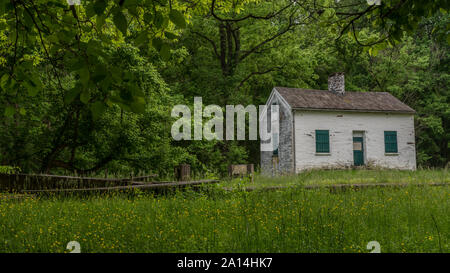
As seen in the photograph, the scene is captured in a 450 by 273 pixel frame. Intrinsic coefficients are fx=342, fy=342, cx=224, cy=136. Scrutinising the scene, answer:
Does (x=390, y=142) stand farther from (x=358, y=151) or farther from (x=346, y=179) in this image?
(x=346, y=179)

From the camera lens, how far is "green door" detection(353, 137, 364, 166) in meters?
20.8

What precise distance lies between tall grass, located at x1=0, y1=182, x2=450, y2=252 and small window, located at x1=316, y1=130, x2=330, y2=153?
1224 centimetres

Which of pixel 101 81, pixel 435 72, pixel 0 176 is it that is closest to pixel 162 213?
pixel 101 81

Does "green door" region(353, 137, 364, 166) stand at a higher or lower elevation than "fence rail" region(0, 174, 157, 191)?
higher

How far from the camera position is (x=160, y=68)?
19375 mm

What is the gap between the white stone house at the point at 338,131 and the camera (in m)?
20.0

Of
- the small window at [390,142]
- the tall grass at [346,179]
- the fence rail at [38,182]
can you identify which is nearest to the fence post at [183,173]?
the tall grass at [346,179]

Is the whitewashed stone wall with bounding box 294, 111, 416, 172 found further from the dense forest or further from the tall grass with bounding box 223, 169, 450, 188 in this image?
the dense forest

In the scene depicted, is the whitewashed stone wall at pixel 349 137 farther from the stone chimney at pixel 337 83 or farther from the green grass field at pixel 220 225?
the green grass field at pixel 220 225

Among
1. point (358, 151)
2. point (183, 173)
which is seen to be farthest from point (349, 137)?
point (183, 173)

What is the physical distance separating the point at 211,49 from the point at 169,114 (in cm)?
1082

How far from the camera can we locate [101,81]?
1.99 meters

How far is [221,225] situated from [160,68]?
15.3 metres

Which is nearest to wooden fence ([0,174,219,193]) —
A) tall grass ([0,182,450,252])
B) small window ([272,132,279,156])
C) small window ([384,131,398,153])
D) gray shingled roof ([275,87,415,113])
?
tall grass ([0,182,450,252])
